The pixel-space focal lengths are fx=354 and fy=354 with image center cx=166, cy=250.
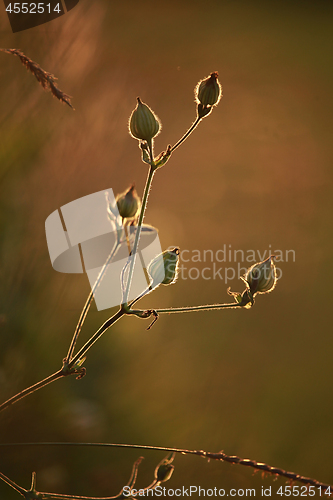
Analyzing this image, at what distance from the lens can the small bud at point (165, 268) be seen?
385 millimetres

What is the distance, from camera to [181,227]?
1.27 metres

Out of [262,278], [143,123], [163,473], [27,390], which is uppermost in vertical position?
[143,123]

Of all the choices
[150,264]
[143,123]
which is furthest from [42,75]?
[150,264]

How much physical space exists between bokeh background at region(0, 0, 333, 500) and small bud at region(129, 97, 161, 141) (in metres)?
0.39

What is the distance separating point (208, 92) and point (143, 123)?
0.09m

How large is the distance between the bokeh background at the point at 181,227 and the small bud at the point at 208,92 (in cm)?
43

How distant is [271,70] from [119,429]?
1.48 meters

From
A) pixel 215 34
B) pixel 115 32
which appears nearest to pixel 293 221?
pixel 215 34

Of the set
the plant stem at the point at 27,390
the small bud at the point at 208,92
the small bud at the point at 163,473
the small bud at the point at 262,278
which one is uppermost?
the small bud at the point at 208,92

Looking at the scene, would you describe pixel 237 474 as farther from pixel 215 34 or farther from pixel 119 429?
pixel 215 34

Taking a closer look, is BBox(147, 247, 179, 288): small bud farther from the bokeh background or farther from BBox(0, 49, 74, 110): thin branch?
the bokeh background

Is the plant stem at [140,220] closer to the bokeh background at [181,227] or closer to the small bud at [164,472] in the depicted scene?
the small bud at [164,472]

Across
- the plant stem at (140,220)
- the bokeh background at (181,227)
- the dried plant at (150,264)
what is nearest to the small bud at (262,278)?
the dried plant at (150,264)

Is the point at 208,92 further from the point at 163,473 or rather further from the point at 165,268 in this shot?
the point at 163,473
